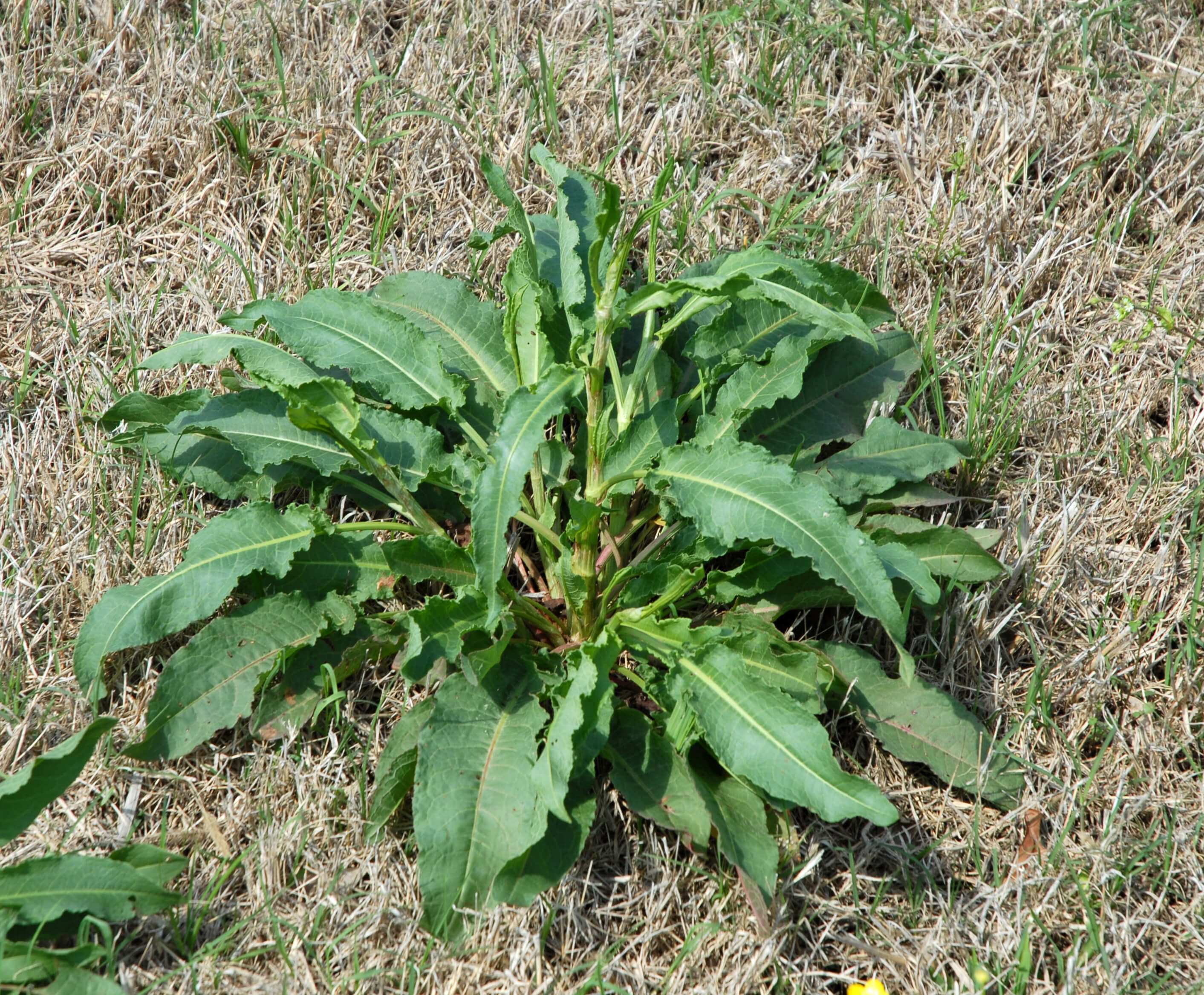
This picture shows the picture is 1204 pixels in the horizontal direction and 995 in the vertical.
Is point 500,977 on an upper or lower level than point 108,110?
lower

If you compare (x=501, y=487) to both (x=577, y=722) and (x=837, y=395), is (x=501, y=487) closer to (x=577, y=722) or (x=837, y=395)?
(x=577, y=722)

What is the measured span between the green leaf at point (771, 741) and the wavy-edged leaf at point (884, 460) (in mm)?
627

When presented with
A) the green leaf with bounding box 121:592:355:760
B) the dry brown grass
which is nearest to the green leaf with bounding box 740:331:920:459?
the dry brown grass

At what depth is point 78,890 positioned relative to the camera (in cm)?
208

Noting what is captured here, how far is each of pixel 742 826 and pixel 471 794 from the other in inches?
22.5

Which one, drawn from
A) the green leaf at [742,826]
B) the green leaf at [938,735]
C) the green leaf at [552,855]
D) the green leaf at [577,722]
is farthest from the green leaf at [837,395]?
the green leaf at [552,855]

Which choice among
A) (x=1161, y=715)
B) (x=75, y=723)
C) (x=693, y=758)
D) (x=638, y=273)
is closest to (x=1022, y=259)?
(x=638, y=273)

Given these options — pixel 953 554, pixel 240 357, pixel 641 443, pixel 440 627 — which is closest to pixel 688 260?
pixel 641 443

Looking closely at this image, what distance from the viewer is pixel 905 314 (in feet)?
10.2

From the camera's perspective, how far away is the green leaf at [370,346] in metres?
2.61

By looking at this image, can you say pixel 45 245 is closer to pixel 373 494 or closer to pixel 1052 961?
pixel 373 494

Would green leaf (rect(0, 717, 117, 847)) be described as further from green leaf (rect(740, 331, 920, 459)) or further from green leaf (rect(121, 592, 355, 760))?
green leaf (rect(740, 331, 920, 459))

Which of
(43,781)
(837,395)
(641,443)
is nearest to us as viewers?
(43,781)

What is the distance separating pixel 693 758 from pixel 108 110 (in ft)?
8.98
